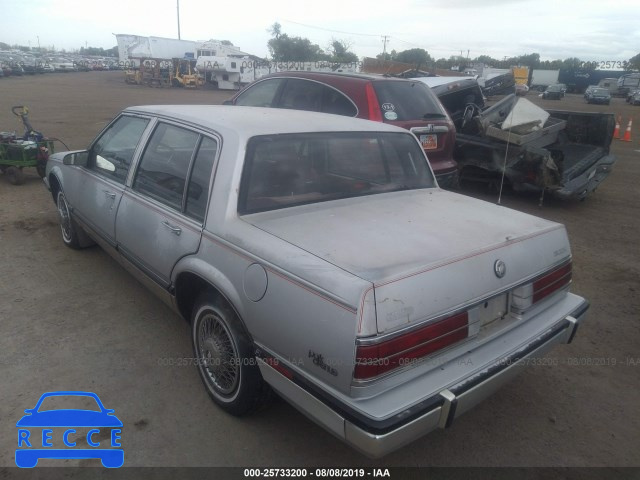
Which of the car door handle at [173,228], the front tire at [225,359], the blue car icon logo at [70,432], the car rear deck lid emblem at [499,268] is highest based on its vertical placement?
the car rear deck lid emblem at [499,268]

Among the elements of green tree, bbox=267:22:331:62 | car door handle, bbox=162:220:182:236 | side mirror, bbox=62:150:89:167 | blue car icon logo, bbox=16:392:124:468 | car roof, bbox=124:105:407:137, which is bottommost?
blue car icon logo, bbox=16:392:124:468

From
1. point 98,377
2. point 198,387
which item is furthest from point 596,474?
point 98,377

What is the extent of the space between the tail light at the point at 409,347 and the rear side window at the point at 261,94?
4.88 metres

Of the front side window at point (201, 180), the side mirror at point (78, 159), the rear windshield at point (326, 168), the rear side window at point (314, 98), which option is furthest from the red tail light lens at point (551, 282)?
the side mirror at point (78, 159)

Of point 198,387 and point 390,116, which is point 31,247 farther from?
point 390,116

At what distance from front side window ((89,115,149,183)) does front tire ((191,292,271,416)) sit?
1.44 m

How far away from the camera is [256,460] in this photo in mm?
2402

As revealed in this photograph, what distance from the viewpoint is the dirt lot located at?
2.47m

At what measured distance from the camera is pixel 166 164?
310 cm

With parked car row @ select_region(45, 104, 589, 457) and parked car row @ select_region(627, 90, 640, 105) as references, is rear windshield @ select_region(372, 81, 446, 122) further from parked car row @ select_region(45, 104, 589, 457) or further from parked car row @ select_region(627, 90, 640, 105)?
parked car row @ select_region(627, 90, 640, 105)

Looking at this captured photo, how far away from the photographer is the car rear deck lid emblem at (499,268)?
7.28 ft

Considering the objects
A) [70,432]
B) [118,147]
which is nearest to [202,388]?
[70,432]

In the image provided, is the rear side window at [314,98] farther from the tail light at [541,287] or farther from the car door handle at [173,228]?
the tail light at [541,287]

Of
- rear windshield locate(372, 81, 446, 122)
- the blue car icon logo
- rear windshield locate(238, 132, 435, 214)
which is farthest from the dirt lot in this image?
rear windshield locate(372, 81, 446, 122)
